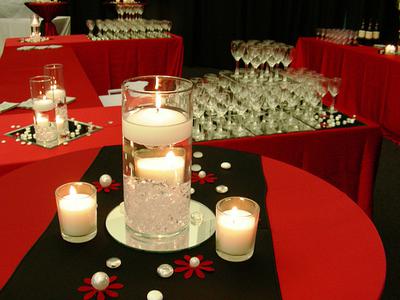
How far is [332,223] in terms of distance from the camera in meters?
0.88

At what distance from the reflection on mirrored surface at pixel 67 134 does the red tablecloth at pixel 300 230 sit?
0.28 meters

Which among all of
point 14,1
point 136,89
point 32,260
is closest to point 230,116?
point 136,89

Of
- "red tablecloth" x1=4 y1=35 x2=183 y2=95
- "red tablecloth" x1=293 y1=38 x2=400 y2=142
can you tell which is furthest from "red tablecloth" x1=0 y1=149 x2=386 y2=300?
"red tablecloth" x1=4 y1=35 x2=183 y2=95

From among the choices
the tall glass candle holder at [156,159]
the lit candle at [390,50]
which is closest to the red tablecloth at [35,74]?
the tall glass candle holder at [156,159]

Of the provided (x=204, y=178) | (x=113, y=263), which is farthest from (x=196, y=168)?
(x=113, y=263)

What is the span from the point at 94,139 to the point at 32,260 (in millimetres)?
760

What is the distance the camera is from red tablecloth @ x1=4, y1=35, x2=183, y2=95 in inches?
157

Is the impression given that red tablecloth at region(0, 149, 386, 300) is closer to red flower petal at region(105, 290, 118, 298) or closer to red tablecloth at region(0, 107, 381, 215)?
red flower petal at region(105, 290, 118, 298)

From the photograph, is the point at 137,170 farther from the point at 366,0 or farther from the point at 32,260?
the point at 366,0

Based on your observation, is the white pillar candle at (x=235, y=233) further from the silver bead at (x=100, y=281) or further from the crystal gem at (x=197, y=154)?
the crystal gem at (x=197, y=154)

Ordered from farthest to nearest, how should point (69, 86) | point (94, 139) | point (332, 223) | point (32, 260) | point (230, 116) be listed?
1. point (69, 86)
2. point (230, 116)
3. point (94, 139)
4. point (332, 223)
5. point (32, 260)

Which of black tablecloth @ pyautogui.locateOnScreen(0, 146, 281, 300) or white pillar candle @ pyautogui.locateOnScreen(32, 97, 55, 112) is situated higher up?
white pillar candle @ pyautogui.locateOnScreen(32, 97, 55, 112)

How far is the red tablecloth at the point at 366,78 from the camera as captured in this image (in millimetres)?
3361

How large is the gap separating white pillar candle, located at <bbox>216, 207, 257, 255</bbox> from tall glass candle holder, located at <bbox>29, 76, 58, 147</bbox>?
81 centimetres
